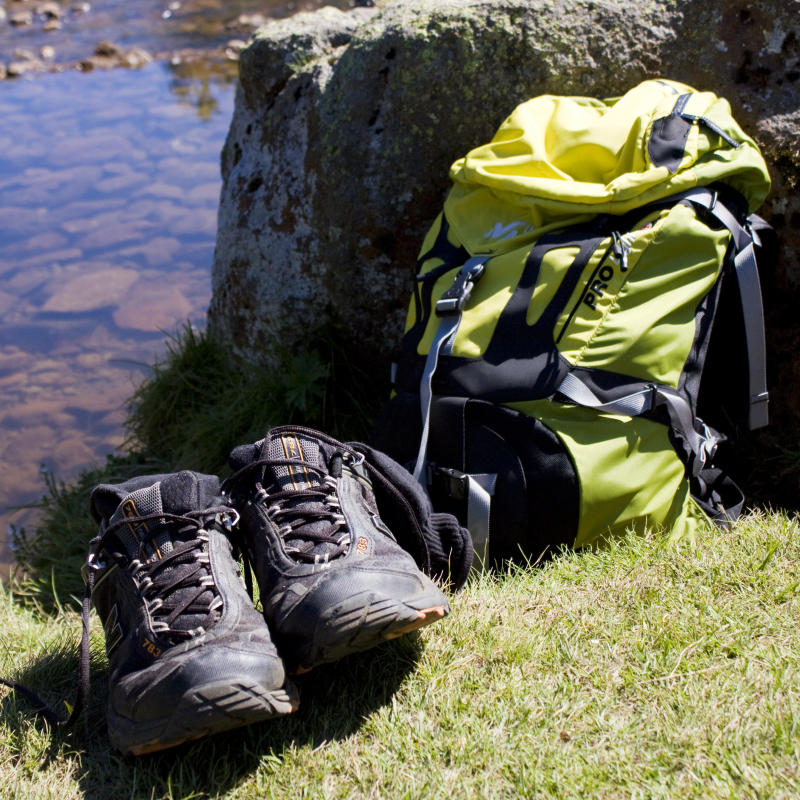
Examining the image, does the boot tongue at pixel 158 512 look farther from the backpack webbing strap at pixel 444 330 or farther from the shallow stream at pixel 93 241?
the shallow stream at pixel 93 241

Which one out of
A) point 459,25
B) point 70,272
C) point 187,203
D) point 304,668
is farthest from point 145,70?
point 304,668

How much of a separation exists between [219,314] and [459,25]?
5.98 ft

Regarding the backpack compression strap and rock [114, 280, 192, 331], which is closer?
the backpack compression strap

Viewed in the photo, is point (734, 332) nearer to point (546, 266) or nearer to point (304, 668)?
point (546, 266)

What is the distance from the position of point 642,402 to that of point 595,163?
825 mm

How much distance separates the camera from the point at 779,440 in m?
2.87

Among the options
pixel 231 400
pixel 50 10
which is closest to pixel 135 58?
pixel 50 10

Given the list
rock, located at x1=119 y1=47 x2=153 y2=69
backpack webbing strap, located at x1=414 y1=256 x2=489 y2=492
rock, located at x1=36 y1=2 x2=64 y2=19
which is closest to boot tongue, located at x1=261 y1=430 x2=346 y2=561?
backpack webbing strap, located at x1=414 y1=256 x2=489 y2=492

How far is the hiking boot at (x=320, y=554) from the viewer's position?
1.69m

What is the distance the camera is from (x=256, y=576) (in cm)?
190

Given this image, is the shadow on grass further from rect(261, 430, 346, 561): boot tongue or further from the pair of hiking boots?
rect(261, 430, 346, 561): boot tongue

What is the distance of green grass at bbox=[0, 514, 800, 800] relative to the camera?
1555 mm

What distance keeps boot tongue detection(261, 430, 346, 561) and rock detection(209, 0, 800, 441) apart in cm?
140

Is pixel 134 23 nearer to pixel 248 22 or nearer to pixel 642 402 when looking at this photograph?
pixel 248 22
